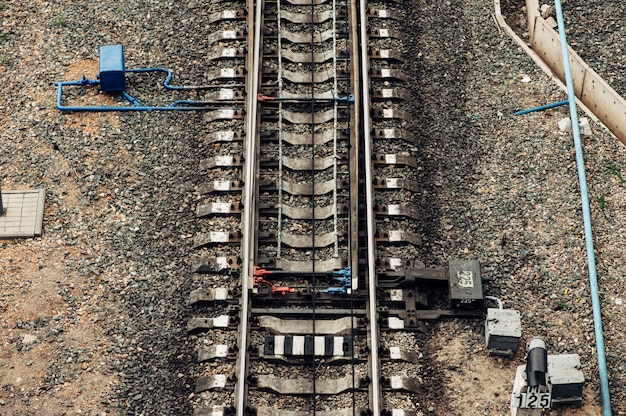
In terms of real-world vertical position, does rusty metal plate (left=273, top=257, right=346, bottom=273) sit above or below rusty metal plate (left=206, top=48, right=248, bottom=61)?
below

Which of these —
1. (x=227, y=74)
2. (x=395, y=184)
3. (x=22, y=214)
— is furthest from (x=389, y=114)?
(x=22, y=214)

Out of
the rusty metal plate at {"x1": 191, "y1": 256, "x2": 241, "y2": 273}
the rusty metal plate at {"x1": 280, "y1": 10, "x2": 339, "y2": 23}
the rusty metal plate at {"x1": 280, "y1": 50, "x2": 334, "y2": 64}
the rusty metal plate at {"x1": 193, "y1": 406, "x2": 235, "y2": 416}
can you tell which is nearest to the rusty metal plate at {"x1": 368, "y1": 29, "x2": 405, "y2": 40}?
the rusty metal plate at {"x1": 280, "y1": 10, "x2": 339, "y2": 23}

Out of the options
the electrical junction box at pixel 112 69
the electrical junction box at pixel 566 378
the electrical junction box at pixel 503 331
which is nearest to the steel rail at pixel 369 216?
the electrical junction box at pixel 503 331

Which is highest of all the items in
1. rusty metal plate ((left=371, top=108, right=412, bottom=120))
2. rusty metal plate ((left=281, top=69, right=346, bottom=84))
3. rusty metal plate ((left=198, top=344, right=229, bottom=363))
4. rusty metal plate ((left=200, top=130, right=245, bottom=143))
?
rusty metal plate ((left=281, top=69, right=346, bottom=84))

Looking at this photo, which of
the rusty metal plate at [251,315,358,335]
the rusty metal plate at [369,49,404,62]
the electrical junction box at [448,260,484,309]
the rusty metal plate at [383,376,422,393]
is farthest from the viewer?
the rusty metal plate at [369,49,404,62]

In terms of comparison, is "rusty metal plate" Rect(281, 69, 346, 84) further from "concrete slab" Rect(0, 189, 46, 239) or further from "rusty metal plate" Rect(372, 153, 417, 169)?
"concrete slab" Rect(0, 189, 46, 239)

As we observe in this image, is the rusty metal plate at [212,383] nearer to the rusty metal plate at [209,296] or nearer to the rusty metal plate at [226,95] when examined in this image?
the rusty metal plate at [209,296]

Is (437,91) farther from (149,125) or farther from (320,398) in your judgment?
(320,398)

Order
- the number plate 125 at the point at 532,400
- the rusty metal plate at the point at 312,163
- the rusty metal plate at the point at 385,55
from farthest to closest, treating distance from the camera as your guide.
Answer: the rusty metal plate at the point at 385,55
the rusty metal plate at the point at 312,163
the number plate 125 at the point at 532,400
